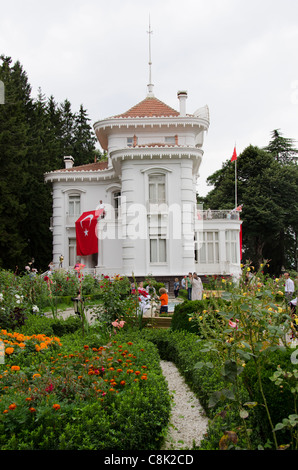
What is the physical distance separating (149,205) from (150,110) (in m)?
8.22

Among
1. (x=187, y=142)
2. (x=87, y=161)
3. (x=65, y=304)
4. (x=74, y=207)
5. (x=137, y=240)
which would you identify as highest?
(x=87, y=161)

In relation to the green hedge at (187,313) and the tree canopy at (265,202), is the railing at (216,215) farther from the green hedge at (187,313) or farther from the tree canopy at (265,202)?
the green hedge at (187,313)

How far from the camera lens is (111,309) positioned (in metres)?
11.4

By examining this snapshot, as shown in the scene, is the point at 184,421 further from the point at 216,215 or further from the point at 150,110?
the point at 150,110

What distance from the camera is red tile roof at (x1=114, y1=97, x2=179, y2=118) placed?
30.7 metres

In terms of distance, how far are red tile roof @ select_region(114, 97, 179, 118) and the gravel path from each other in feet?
80.4

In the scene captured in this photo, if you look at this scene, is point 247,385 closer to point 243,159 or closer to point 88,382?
point 88,382

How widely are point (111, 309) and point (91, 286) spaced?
11.5 meters

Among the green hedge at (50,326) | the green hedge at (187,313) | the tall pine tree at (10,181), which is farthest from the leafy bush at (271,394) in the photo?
the tall pine tree at (10,181)

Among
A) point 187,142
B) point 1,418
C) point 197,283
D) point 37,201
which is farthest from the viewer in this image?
point 37,201

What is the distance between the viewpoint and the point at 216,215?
30.6 meters

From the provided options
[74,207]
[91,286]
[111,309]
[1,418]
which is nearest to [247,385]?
[1,418]

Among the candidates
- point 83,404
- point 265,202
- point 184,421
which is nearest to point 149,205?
point 265,202

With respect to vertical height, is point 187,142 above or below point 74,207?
above
